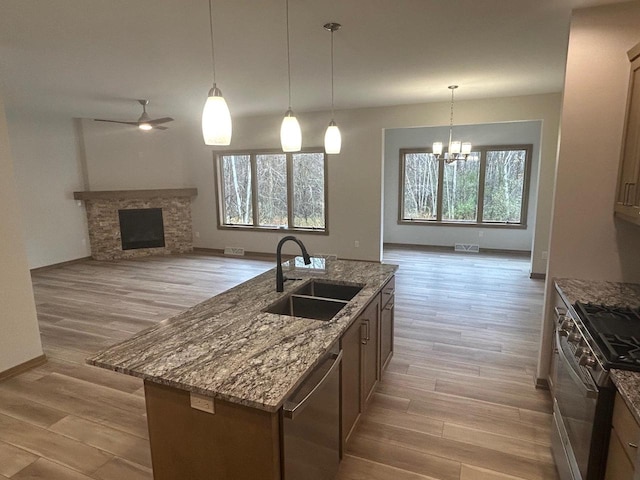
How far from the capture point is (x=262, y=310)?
211cm

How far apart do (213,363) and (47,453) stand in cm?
169

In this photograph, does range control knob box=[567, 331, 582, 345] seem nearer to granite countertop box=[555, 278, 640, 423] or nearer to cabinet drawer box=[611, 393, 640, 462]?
granite countertop box=[555, 278, 640, 423]

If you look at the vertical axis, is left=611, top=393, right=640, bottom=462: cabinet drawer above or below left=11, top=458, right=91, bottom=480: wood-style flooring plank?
A: above

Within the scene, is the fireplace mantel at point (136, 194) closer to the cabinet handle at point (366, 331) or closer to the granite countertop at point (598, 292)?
the cabinet handle at point (366, 331)

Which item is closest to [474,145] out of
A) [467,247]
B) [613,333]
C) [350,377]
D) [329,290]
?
[467,247]

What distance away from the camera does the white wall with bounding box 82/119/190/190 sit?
282 inches

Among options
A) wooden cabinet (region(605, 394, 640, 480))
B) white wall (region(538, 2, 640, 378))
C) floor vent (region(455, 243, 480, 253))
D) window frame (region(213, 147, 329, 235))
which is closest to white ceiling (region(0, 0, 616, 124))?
white wall (region(538, 2, 640, 378))

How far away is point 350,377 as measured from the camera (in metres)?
2.08

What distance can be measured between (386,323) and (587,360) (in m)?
1.43

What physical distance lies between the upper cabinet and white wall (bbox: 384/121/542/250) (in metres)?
5.12

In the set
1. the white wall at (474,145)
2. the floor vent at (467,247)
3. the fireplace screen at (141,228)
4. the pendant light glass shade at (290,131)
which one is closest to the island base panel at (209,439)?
the pendant light glass shade at (290,131)

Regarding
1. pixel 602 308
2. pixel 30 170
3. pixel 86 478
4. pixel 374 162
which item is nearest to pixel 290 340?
pixel 86 478

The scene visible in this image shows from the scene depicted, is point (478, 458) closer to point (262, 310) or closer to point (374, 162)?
point (262, 310)

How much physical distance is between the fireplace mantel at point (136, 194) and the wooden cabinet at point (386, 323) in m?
6.27
